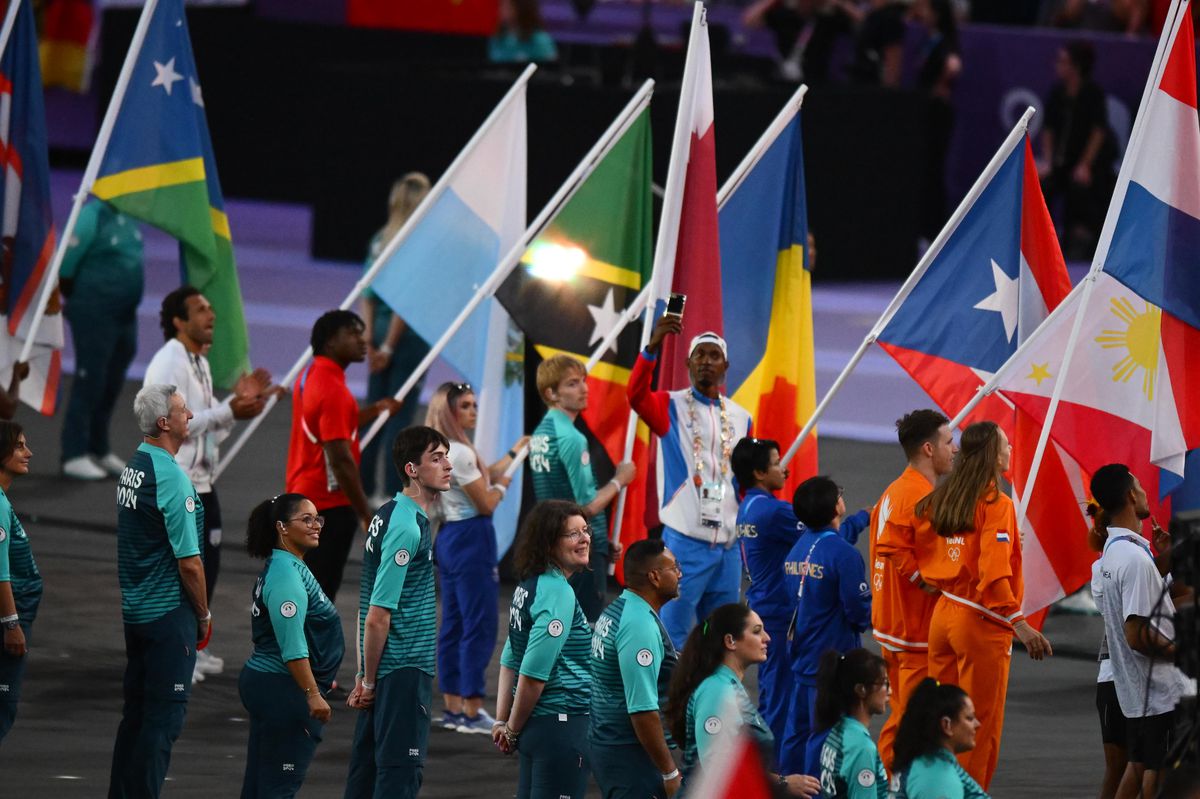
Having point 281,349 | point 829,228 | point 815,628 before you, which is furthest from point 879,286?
point 815,628

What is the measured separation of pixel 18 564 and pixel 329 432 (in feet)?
6.41

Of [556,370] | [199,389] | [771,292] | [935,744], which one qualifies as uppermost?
[771,292]

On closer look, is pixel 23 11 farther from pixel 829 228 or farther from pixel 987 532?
pixel 829 228

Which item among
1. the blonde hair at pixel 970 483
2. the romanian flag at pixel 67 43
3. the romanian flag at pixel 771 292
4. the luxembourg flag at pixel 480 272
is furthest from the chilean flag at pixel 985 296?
the romanian flag at pixel 67 43

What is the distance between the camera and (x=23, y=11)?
1191 centimetres

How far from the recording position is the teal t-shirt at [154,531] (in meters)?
7.96

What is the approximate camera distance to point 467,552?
9.71 m

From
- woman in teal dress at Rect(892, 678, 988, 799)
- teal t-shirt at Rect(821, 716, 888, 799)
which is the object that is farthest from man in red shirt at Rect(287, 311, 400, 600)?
woman in teal dress at Rect(892, 678, 988, 799)

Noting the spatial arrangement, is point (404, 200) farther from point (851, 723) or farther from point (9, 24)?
point (851, 723)

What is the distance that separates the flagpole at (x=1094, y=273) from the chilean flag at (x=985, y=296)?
0.67 meters

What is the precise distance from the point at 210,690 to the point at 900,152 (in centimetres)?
1443

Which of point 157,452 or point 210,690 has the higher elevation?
point 157,452

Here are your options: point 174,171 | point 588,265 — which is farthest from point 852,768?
point 174,171

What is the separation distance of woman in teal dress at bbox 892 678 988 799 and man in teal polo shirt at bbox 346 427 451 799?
2.11m
